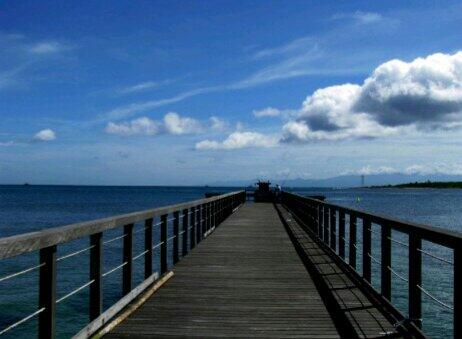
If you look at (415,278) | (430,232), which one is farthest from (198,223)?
(430,232)

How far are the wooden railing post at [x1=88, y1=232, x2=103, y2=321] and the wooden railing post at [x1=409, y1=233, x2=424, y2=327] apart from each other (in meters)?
2.70

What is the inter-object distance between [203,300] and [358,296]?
70.9 inches

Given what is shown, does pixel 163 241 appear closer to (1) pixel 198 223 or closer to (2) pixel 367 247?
(2) pixel 367 247

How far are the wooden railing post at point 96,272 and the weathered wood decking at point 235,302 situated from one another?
0.86ft

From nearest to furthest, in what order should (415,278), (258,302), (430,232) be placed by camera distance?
(430,232) → (415,278) → (258,302)

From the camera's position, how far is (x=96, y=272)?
16.7 feet

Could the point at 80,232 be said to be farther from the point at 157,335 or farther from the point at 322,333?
the point at 322,333

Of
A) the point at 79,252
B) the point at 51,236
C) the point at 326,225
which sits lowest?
the point at 326,225

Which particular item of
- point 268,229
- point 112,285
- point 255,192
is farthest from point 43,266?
point 255,192

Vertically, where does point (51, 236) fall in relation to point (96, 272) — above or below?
above

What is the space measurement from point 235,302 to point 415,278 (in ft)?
7.58

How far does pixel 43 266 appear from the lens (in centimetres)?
391

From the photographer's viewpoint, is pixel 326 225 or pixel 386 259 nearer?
pixel 386 259

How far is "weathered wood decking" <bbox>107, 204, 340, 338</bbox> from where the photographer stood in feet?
17.5
